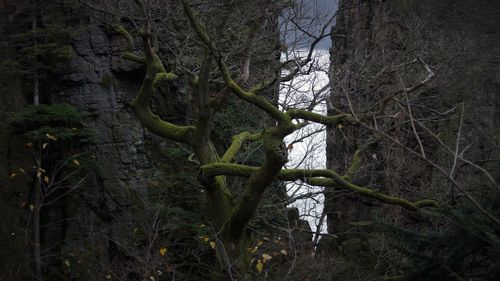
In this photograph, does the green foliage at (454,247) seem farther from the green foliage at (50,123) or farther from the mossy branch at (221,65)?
the green foliage at (50,123)

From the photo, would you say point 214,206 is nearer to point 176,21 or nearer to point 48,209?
point 176,21

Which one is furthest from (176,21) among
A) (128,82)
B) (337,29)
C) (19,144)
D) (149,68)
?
(337,29)

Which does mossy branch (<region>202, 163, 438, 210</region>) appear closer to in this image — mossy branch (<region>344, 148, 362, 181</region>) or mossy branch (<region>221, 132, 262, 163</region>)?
mossy branch (<region>344, 148, 362, 181</region>)

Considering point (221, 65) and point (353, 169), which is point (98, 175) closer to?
point (221, 65)

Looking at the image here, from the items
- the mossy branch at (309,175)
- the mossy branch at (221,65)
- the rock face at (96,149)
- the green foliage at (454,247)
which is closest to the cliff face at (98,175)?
the rock face at (96,149)

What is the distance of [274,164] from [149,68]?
273 cm

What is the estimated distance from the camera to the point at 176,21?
1280 cm

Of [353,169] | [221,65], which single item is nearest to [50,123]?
[221,65]

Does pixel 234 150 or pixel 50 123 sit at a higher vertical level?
pixel 50 123

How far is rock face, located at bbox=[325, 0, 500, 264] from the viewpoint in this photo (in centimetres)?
1294

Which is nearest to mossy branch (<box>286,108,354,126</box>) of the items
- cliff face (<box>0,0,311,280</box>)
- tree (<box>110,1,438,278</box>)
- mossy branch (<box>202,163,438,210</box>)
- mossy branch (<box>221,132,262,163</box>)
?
tree (<box>110,1,438,278</box>)

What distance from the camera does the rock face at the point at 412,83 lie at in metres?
12.9

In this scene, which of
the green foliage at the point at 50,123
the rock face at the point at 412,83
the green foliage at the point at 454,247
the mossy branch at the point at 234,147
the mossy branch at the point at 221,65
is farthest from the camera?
the green foliage at the point at 50,123

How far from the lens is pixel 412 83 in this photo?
13.8m
